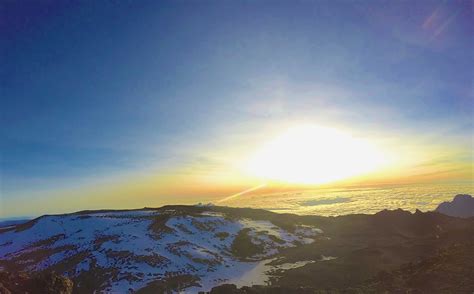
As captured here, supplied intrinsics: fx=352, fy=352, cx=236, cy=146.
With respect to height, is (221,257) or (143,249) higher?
(143,249)

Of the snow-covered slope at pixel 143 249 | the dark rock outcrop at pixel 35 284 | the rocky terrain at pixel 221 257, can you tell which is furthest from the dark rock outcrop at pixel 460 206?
the dark rock outcrop at pixel 35 284

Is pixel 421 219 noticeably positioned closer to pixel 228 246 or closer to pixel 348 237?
pixel 348 237

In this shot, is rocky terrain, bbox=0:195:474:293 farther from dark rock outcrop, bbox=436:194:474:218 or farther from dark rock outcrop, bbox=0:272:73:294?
dark rock outcrop, bbox=436:194:474:218

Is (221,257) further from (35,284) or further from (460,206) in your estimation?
(460,206)

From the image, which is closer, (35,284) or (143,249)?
(35,284)

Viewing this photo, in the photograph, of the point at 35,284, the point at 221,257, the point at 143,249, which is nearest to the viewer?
the point at 35,284

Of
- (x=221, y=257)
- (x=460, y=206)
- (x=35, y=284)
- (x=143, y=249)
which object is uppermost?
(x=35, y=284)

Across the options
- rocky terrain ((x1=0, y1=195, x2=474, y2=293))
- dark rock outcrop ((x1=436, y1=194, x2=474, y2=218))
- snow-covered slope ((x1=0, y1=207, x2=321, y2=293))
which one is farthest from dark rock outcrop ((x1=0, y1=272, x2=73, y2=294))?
dark rock outcrop ((x1=436, y1=194, x2=474, y2=218))

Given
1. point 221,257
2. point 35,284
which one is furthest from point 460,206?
point 35,284
